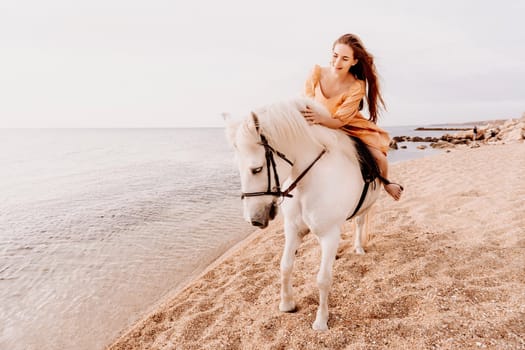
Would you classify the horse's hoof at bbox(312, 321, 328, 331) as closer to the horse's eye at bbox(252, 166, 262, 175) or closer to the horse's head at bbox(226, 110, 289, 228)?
the horse's head at bbox(226, 110, 289, 228)

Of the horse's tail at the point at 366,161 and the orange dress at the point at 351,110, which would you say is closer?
the orange dress at the point at 351,110

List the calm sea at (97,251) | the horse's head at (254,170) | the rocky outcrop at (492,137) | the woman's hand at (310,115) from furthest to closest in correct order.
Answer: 1. the rocky outcrop at (492,137)
2. the calm sea at (97,251)
3. the woman's hand at (310,115)
4. the horse's head at (254,170)

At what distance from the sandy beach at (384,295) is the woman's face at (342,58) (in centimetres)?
234

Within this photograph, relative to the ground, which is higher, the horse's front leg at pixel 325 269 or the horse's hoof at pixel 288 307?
the horse's front leg at pixel 325 269

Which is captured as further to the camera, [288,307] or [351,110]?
[288,307]

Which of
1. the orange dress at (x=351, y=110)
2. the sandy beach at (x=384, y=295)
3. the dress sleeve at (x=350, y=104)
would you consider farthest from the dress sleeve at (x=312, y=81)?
the sandy beach at (x=384, y=295)

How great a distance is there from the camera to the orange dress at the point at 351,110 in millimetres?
2680

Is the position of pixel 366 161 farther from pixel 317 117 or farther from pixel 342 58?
pixel 342 58

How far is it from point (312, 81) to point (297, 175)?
1.17 metres

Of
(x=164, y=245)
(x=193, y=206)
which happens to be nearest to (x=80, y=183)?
(x=193, y=206)

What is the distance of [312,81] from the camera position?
3.04 m

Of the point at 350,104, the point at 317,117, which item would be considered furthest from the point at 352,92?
the point at 317,117

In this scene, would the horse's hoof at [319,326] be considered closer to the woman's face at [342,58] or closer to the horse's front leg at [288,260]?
the horse's front leg at [288,260]

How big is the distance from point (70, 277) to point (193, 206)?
14.7 feet
